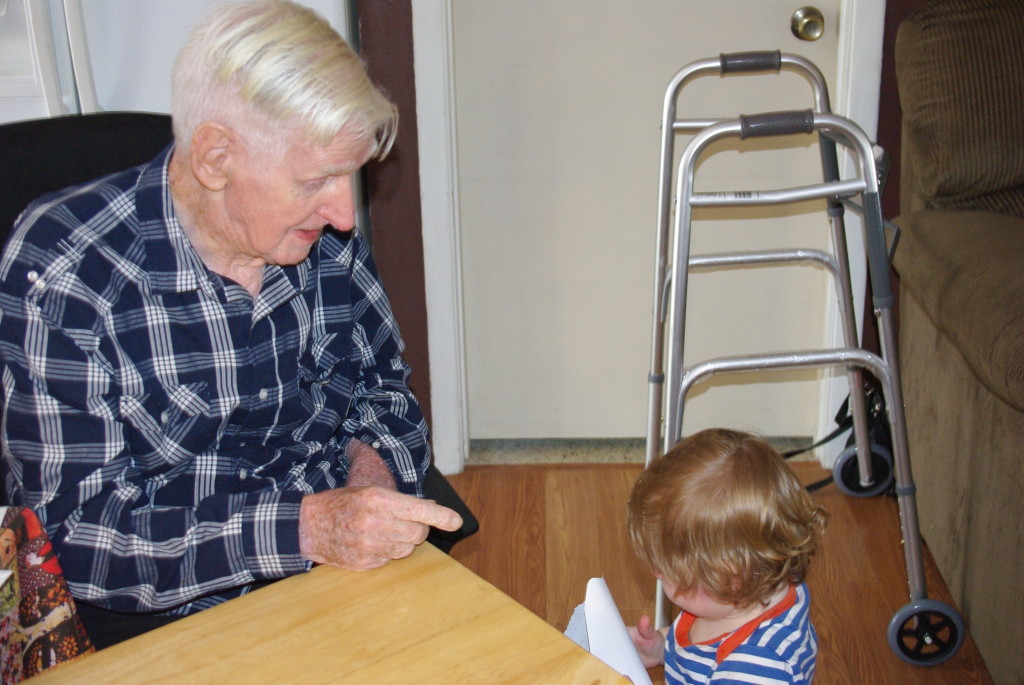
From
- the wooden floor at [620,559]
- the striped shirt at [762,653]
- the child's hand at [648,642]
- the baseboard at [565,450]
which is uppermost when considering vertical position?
the striped shirt at [762,653]

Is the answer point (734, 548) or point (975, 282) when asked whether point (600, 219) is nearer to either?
point (975, 282)

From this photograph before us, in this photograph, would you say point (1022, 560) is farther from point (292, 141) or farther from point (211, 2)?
point (211, 2)

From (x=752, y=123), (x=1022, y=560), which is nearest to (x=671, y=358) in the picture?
(x=752, y=123)

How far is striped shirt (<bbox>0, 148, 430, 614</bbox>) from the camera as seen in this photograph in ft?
3.20

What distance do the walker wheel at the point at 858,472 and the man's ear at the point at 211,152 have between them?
1777 mm

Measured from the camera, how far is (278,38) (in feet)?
3.18

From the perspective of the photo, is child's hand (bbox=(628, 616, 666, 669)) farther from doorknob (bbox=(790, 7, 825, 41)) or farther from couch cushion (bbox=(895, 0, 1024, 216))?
doorknob (bbox=(790, 7, 825, 41))

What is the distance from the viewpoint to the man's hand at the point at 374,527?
2.95ft

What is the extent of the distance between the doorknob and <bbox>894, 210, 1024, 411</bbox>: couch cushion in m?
0.56

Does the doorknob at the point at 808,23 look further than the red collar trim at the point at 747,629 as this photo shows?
Yes

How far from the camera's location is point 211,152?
1.02m

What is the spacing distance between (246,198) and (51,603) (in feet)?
1.54

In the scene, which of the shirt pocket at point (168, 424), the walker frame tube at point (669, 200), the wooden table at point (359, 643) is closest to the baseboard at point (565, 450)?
the walker frame tube at point (669, 200)

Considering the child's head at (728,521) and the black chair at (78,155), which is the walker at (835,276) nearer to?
the child's head at (728,521)
